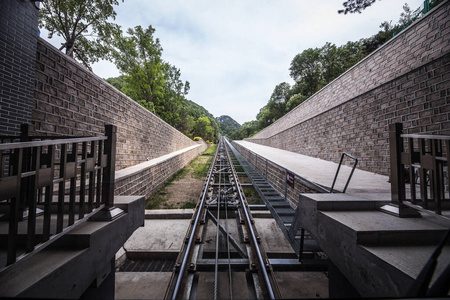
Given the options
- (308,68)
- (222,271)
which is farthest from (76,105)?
(308,68)

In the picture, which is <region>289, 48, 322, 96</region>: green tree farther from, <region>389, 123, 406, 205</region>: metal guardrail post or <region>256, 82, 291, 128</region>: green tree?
<region>389, 123, 406, 205</region>: metal guardrail post

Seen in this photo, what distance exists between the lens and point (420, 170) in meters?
1.68

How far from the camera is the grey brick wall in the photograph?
2.54 m

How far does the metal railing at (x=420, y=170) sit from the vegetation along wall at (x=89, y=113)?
4.68 m

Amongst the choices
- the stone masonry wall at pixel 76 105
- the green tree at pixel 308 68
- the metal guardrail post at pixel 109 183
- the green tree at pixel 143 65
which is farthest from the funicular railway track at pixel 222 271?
the green tree at pixel 308 68

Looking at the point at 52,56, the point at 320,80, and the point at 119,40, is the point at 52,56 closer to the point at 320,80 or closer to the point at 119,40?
the point at 119,40

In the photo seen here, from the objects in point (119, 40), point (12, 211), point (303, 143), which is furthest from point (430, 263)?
point (119, 40)

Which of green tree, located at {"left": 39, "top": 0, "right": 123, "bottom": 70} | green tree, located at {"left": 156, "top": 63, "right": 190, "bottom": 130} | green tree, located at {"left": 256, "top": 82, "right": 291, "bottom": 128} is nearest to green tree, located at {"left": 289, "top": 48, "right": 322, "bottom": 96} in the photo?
green tree, located at {"left": 256, "top": 82, "right": 291, "bottom": 128}

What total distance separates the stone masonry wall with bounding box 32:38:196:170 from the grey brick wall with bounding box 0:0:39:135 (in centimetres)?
10

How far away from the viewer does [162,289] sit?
2.51 m

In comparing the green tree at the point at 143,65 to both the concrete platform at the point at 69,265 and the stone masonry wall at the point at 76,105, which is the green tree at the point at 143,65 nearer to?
the stone masonry wall at the point at 76,105

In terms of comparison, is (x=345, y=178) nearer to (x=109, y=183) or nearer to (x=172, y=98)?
(x=109, y=183)

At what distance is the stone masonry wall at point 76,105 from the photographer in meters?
2.84

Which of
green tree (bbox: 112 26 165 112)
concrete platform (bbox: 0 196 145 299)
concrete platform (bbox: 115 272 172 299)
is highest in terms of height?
green tree (bbox: 112 26 165 112)
